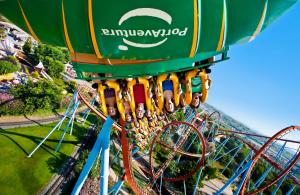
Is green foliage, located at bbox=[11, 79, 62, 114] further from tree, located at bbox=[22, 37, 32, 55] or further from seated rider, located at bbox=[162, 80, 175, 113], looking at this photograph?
seated rider, located at bbox=[162, 80, 175, 113]

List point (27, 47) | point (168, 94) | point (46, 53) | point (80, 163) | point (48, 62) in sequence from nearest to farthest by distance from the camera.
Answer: point (168, 94), point (80, 163), point (48, 62), point (27, 47), point (46, 53)

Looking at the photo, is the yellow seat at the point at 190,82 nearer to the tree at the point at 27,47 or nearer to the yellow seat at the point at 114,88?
the yellow seat at the point at 114,88

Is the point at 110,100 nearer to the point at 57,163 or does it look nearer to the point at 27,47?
the point at 57,163

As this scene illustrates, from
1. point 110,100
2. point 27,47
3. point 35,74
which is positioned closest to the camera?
point 110,100

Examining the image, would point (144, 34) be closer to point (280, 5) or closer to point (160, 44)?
point (160, 44)

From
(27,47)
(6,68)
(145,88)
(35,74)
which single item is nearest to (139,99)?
(145,88)

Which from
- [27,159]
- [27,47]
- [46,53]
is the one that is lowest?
[27,159]

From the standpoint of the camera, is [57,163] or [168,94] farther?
[57,163]

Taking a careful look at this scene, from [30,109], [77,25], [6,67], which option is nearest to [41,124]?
[30,109]

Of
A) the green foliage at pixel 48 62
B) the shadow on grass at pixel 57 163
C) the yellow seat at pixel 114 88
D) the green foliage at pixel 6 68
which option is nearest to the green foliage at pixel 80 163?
the shadow on grass at pixel 57 163
